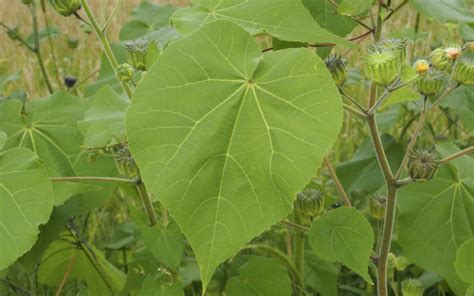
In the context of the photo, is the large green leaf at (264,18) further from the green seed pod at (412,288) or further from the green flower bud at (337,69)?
the green seed pod at (412,288)

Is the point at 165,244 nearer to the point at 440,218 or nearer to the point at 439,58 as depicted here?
the point at 440,218

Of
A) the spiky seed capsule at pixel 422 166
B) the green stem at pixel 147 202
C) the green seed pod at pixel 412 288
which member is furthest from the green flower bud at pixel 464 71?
the green stem at pixel 147 202

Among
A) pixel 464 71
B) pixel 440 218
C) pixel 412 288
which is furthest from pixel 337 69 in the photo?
pixel 412 288

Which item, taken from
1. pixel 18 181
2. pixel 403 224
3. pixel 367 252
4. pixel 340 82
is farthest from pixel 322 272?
pixel 18 181

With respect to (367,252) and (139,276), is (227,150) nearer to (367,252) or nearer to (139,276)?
(367,252)

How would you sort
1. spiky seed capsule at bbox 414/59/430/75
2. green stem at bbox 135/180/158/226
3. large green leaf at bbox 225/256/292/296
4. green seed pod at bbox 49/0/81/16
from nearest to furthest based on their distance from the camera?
spiky seed capsule at bbox 414/59/430/75
green seed pod at bbox 49/0/81/16
green stem at bbox 135/180/158/226
large green leaf at bbox 225/256/292/296

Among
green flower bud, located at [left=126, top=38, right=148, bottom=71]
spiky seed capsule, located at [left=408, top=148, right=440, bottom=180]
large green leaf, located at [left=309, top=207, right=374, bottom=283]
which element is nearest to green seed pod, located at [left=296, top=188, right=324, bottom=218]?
large green leaf, located at [left=309, top=207, right=374, bottom=283]

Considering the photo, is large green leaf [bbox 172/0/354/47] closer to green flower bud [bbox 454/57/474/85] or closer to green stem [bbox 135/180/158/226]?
green flower bud [bbox 454/57/474/85]
